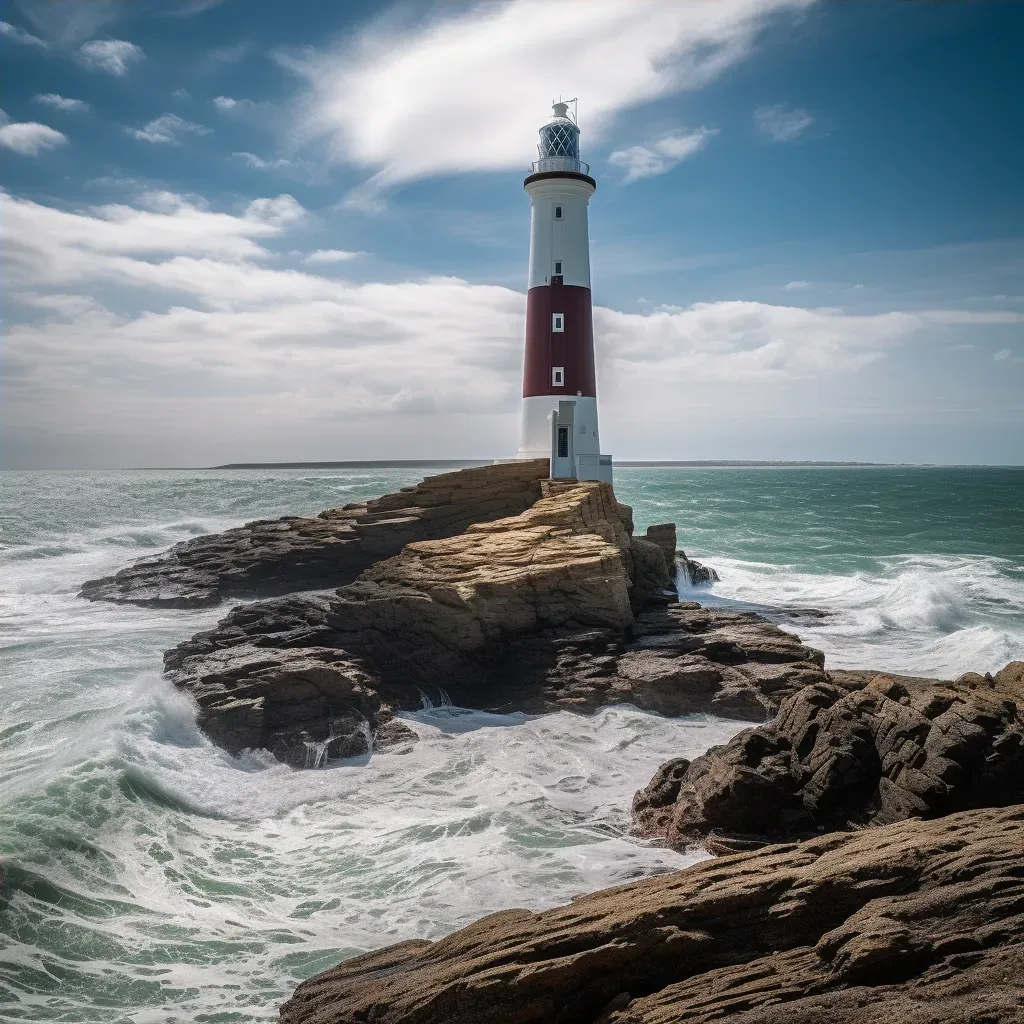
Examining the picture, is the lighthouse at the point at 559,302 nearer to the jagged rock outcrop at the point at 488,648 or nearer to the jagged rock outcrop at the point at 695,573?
the jagged rock outcrop at the point at 695,573

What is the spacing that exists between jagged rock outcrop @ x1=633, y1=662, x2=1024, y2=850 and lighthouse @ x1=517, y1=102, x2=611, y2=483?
14312 millimetres

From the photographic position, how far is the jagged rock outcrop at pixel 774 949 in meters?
3.83

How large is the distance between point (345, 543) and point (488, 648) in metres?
7.73

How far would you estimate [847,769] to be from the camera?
7.32 meters

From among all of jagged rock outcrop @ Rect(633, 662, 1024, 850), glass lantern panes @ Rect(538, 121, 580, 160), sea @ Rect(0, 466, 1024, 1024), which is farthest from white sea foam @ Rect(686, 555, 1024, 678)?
glass lantern panes @ Rect(538, 121, 580, 160)

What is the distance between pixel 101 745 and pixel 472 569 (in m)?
6.61

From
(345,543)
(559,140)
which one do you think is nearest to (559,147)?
(559,140)

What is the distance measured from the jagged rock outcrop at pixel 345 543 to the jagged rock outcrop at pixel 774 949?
1506cm

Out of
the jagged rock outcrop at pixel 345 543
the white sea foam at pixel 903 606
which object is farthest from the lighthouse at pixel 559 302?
the white sea foam at pixel 903 606

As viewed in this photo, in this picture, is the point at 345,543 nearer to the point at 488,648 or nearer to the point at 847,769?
the point at 488,648

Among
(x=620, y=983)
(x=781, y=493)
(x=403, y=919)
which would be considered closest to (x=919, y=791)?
(x=620, y=983)

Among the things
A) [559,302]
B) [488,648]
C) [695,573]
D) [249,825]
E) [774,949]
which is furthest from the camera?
[695,573]

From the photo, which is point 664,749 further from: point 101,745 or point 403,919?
point 101,745

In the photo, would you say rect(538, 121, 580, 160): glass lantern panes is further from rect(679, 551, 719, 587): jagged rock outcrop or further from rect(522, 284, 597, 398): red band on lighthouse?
rect(679, 551, 719, 587): jagged rock outcrop
